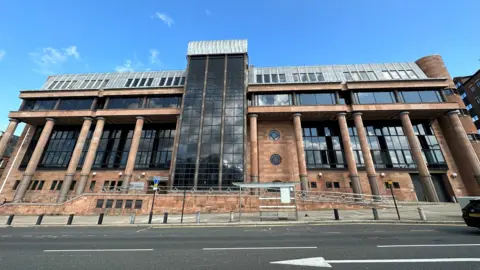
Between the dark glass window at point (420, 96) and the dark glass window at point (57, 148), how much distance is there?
59310 mm

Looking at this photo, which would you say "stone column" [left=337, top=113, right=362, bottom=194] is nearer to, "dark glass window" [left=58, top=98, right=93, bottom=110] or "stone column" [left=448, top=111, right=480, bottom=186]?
"stone column" [left=448, top=111, right=480, bottom=186]

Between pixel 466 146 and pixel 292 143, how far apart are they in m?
24.2

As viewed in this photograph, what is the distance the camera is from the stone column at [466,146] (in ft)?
86.5

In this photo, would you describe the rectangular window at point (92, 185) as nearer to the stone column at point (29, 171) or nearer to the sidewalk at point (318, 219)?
A: the stone column at point (29, 171)

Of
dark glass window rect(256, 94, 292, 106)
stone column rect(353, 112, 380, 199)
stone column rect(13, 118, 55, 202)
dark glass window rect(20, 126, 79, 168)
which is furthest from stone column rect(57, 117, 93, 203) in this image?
stone column rect(353, 112, 380, 199)

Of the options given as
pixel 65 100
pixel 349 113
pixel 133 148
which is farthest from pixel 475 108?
pixel 65 100

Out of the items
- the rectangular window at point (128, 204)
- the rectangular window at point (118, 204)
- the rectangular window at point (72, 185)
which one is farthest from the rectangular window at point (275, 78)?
the rectangular window at point (72, 185)

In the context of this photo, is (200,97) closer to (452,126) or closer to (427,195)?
(427,195)

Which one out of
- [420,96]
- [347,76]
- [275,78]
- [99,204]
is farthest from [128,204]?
[420,96]

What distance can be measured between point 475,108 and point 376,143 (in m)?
39.4

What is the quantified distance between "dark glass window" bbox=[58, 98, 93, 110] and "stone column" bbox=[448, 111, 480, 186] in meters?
60.1

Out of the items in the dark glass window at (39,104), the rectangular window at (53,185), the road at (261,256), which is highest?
the dark glass window at (39,104)

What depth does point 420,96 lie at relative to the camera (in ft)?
101

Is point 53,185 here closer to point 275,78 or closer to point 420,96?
point 275,78
